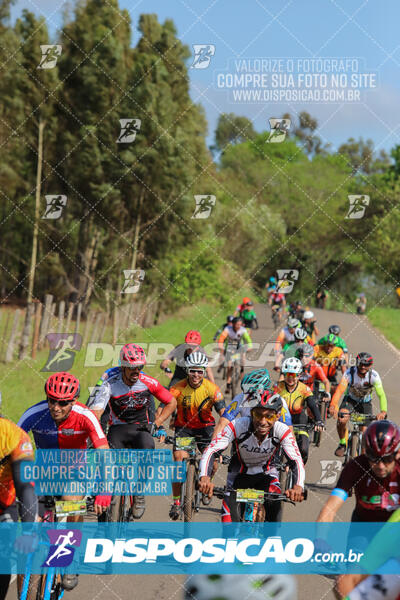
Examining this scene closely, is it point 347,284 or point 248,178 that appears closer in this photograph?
point 347,284

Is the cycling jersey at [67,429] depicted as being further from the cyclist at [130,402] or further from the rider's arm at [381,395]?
the rider's arm at [381,395]

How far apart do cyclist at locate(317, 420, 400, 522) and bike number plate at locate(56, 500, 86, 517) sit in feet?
6.45

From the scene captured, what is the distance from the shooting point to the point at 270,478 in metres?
7.33

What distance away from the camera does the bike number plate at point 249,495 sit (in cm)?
671

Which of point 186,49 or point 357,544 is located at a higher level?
point 186,49

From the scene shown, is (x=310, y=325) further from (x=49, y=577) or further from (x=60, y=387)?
(x=49, y=577)

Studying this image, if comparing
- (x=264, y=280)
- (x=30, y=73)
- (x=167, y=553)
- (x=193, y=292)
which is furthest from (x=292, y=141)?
(x=167, y=553)

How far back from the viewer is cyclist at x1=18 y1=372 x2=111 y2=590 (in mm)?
6836

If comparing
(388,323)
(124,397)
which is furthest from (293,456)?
(388,323)

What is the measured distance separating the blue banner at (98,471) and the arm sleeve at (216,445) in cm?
87

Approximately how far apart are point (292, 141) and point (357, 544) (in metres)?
112

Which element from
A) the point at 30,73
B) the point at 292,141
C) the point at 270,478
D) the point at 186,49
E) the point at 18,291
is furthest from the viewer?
the point at 292,141

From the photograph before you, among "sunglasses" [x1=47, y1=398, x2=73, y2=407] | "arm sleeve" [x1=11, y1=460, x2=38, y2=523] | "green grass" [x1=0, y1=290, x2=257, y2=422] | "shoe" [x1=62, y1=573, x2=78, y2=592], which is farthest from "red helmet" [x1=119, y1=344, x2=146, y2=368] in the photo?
"green grass" [x1=0, y1=290, x2=257, y2=422]

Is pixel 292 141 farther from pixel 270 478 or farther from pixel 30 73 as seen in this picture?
pixel 270 478
